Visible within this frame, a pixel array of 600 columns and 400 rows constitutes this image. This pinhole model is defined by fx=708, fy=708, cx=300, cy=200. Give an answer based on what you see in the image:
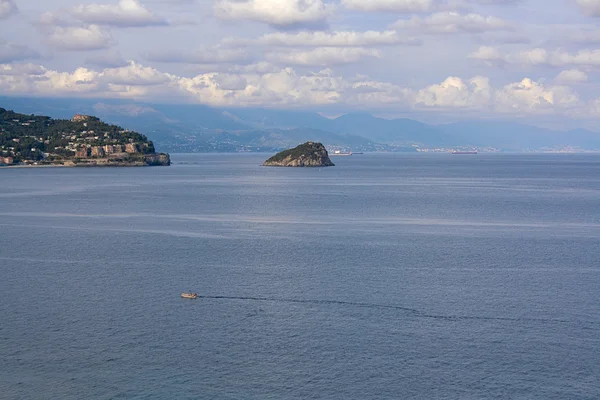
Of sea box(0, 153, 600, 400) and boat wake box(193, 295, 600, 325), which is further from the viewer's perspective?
boat wake box(193, 295, 600, 325)

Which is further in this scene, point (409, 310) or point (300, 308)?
point (300, 308)

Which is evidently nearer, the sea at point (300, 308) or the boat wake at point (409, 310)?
the sea at point (300, 308)

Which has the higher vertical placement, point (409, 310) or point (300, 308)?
point (409, 310)

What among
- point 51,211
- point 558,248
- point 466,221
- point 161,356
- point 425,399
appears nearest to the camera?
point 425,399

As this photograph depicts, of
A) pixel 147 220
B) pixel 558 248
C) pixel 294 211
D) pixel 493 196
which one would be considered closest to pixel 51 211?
pixel 147 220

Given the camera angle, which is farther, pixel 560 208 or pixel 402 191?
pixel 402 191

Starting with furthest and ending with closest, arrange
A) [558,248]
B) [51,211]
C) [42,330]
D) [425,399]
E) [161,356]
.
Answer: [51,211] → [558,248] → [42,330] → [161,356] → [425,399]

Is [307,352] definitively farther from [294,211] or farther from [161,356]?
[294,211]
